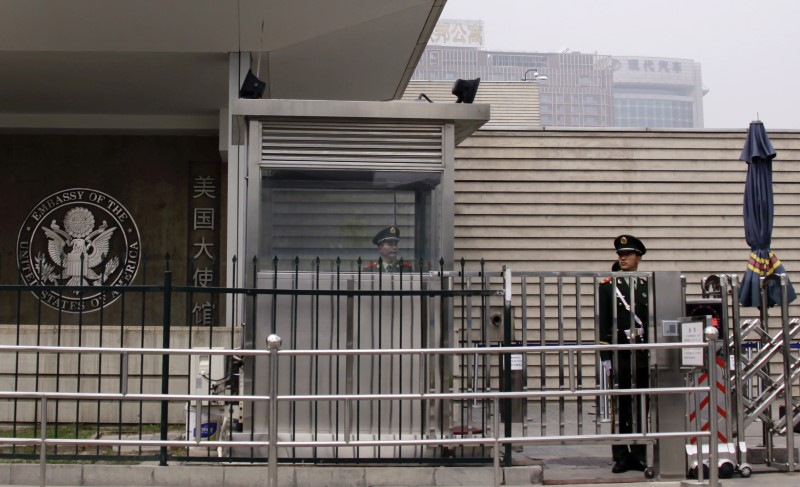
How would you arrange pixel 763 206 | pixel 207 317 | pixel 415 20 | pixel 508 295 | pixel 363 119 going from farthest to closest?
pixel 207 317
pixel 415 20
pixel 763 206
pixel 363 119
pixel 508 295

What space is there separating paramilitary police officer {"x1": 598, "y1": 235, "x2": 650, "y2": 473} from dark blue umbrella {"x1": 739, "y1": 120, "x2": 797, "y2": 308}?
1.17 meters

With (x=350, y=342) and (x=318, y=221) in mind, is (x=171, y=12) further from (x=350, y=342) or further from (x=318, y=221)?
(x=350, y=342)

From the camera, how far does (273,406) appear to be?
6.10m

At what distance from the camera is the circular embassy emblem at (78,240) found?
13.0 metres

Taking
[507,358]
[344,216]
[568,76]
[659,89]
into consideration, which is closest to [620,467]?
[507,358]

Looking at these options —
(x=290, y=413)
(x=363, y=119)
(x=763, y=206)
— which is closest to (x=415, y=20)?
(x=363, y=119)

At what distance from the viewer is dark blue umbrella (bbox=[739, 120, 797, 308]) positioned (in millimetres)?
7750

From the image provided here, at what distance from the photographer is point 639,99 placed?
16575 centimetres

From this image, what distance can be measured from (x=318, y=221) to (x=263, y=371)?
4.31ft

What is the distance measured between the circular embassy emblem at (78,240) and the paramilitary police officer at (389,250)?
681 centimetres

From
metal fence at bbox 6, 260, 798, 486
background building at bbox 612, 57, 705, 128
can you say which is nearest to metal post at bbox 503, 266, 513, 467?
metal fence at bbox 6, 260, 798, 486

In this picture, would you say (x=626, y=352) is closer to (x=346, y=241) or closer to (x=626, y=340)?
(x=626, y=340)

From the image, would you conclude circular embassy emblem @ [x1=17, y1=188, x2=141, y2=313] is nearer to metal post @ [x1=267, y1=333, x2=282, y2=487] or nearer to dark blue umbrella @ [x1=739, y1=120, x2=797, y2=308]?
metal post @ [x1=267, y1=333, x2=282, y2=487]

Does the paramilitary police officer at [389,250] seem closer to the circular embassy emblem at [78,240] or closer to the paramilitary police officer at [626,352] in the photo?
the paramilitary police officer at [626,352]
